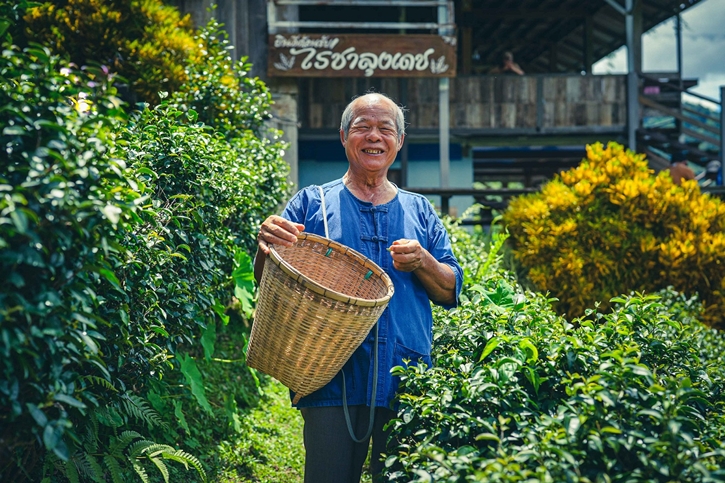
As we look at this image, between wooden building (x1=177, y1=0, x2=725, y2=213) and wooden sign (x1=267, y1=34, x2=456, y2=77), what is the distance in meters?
0.02

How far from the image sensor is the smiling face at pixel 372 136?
125 inches

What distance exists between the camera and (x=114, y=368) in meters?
3.06

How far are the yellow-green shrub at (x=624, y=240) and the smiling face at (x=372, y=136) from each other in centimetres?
439

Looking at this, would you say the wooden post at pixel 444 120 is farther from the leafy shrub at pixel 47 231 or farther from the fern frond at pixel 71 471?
the leafy shrub at pixel 47 231

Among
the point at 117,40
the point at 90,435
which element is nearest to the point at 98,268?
the point at 90,435

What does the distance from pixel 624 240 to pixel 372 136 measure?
486 cm

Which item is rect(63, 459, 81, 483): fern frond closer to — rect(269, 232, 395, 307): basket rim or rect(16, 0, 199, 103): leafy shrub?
rect(269, 232, 395, 307): basket rim

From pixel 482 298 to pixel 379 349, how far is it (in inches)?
52.4

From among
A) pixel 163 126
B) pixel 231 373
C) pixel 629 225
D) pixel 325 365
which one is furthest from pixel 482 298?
pixel 629 225

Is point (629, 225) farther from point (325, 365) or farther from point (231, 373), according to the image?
point (325, 365)

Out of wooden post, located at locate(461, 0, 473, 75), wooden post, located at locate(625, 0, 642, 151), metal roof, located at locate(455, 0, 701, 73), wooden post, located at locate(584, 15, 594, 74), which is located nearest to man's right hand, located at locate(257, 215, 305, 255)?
wooden post, located at locate(625, 0, 642, 151)

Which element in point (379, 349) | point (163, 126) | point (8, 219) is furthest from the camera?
point (163, 126)

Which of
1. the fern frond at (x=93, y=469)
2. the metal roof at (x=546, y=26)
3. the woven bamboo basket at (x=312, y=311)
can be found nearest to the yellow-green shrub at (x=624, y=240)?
the woven bamboo basket at (x=312, y=311)

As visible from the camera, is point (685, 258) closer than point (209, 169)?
No
